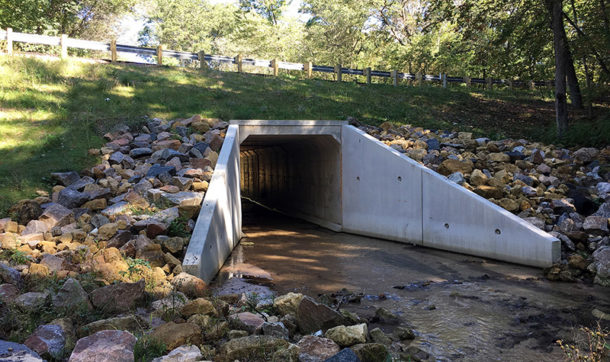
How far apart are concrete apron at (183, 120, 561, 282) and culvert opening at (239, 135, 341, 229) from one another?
0.20 feet

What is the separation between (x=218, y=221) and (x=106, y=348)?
17.2ft

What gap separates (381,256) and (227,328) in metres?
6.53

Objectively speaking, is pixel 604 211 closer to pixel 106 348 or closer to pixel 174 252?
pixel 174 252

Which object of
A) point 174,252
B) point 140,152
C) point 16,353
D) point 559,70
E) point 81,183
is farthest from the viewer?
point 559,70

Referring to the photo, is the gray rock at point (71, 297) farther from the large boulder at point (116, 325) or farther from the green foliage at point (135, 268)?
the green foliage at point (135, 268)

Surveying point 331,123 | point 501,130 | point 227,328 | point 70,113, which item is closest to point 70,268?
point 227,328

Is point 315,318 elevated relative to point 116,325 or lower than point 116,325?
lower

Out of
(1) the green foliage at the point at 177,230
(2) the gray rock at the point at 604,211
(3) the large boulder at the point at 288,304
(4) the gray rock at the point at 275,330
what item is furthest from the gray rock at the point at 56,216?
(2) the gray rock at the point at 604,211

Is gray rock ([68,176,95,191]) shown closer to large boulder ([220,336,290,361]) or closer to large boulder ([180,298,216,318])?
large boulder ([180,298,216,318])

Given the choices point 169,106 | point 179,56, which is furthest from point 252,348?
point 179,56

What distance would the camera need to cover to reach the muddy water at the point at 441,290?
5.64m

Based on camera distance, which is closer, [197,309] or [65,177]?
[197,309]

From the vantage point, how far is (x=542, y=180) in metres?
11.0

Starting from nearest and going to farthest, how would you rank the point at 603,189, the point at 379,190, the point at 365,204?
the point at 603,189 < the point at 379,190 < the point at 365,204
